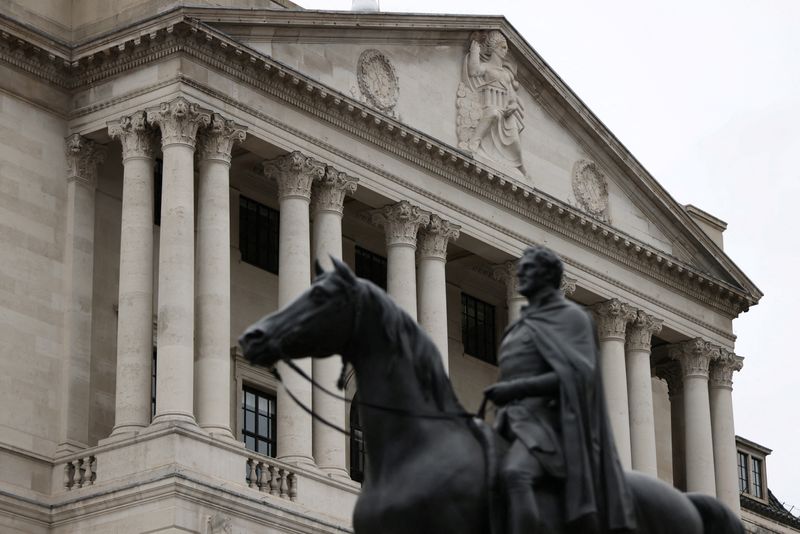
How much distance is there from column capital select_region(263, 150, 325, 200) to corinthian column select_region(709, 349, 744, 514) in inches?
716

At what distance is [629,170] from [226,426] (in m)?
18.8

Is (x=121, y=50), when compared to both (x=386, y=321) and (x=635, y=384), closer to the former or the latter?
(x=635, y=384)

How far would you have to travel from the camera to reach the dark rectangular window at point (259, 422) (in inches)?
1866

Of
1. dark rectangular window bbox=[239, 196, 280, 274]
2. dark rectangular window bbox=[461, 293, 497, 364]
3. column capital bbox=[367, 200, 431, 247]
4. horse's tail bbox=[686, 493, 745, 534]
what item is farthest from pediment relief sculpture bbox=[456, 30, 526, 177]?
horse's tail bbox=[686, 493, 745, 534]

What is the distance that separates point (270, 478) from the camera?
43.7m

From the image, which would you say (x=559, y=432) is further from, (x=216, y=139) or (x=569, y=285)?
(x=569, y=285)

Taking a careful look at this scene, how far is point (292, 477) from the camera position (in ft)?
145

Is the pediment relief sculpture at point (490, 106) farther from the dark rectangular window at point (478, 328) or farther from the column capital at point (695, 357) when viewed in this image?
the column capital at point (695, 357)

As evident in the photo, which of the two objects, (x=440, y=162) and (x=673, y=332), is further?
(x=673, y=332)

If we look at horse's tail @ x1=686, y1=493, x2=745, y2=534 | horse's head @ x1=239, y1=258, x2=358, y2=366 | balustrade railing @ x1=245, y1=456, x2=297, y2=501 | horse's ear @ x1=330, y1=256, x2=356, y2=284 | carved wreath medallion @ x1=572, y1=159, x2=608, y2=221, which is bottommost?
horse's tail @ x1=686, y1=493, x2=745, y2=534

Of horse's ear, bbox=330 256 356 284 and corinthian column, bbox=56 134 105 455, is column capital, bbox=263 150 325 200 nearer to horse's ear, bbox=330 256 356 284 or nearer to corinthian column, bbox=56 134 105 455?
corinthian column, bbox=56 134 105 455

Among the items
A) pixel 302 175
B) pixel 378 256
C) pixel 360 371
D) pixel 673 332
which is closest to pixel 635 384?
pixel 673 332

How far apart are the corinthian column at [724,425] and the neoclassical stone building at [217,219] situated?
5.41 metres

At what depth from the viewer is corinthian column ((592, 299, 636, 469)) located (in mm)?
54625
